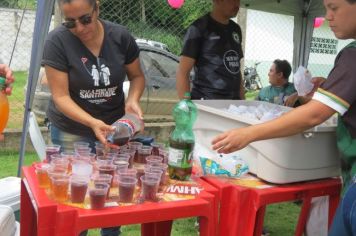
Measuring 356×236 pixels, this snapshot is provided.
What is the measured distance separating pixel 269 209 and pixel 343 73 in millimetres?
2789

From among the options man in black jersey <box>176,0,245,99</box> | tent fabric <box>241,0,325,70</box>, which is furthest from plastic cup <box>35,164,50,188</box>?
tent fabric <box>241,0,325,70</box>

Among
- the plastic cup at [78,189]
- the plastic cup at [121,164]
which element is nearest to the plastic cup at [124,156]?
the plastic cup at [121,164]

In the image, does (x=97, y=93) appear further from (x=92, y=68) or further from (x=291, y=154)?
(x=291, y=154)

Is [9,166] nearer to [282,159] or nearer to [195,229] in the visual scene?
[195,229]

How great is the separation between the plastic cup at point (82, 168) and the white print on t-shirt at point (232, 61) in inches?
64.5

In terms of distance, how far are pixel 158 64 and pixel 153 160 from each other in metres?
4.74

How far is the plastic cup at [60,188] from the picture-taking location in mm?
1503

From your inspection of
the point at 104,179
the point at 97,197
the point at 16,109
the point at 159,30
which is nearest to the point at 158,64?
the point at 159,30

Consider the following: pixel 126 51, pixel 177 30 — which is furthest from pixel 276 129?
pixel 177 30

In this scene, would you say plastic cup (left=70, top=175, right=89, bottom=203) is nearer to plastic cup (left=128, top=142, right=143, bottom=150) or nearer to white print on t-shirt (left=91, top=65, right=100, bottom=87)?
plastic cup (left=128, top=142, right=143, bottom=150)

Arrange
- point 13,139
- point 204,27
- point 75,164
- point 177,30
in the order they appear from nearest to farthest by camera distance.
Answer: point 75,164, point 204,27, point 13,139, point 177,30

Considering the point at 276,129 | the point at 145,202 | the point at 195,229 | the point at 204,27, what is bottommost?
the point at 195,229

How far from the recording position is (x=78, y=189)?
149 cm

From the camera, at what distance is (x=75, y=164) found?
1.67 meters
